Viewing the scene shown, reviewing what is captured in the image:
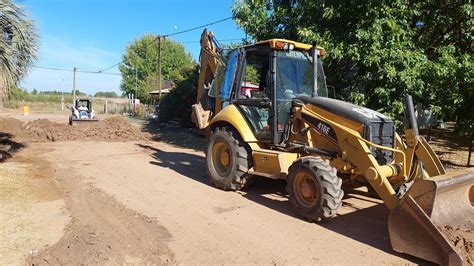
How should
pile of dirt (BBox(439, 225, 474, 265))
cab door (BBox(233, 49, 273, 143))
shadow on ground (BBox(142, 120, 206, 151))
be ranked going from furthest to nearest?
1. shadow on ground (BBox(142, 120, 206, 151))
2. cab door (BBox(233, 49, 273, 143))
3. pile of dirt (BBox(439, 225, 474, 265))

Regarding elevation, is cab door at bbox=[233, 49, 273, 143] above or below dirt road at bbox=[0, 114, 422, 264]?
above

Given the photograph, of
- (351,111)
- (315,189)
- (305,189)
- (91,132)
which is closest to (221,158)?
(305,189)

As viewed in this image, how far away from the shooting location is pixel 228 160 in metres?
7.47

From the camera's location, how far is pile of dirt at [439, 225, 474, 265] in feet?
13.0

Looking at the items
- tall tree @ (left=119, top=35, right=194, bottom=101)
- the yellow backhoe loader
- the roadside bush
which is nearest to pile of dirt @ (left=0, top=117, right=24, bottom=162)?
the yellow backhoe loader

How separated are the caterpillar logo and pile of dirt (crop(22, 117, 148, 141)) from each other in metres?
11.3

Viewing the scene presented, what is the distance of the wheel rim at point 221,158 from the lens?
7.48 meters

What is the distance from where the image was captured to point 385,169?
17.5 feet

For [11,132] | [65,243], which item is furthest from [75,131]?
[65,243]

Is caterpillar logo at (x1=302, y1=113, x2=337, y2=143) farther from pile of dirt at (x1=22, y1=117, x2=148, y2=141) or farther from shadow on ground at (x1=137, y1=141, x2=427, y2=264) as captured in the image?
pile of dirt at (x1=22, y1=117, x2=148, y2=141)

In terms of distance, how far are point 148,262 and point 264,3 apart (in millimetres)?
9051

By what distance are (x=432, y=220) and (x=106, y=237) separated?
12.5ft

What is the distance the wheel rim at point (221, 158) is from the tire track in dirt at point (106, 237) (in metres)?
2.02

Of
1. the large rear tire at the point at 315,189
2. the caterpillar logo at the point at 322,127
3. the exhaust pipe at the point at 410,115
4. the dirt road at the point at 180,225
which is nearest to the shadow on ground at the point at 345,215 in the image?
the dirt road at the point at 180,225
